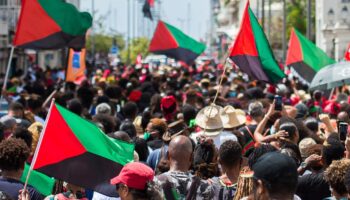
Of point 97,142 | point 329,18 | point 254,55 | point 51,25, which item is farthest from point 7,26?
point 97,142

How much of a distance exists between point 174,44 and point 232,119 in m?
13.1

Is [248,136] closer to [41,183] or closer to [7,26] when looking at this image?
[41,183]

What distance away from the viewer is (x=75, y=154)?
7637 mm

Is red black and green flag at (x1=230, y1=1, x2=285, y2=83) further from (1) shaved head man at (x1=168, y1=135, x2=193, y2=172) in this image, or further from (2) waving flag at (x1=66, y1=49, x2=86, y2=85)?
(2) waving flag at (x1=66, y1=49, x2=86, y2=85)

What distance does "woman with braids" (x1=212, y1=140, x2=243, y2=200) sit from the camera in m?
7.89

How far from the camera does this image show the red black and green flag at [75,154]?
751cm

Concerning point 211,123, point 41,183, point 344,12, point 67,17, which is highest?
point 344,12

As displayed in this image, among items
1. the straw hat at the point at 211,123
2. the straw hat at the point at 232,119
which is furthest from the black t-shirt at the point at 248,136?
the straw hat at the point at 211,123

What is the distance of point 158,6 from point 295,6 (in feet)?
197

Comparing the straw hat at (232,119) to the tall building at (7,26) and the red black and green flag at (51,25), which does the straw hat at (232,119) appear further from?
the tall building at (7,26)

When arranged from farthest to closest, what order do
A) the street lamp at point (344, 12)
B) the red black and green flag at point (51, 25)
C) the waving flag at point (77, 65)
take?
the street lamp at point (344, 12) → the waving flag at point (77, 65) → the red black and green flag at point (51, 25)

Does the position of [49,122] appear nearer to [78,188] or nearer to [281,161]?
[78,188]

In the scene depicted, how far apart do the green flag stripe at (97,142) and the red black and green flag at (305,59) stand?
11128 mm

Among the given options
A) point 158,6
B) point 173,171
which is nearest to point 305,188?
point 173,171
